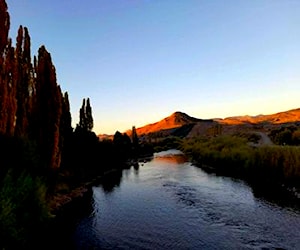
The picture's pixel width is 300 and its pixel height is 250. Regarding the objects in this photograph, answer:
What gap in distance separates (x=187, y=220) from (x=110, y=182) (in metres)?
26.4

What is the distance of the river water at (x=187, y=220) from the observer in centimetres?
2349

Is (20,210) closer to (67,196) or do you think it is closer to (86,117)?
(67,196)

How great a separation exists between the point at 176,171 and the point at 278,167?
890 inches

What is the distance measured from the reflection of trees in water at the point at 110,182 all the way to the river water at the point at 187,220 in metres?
0.90

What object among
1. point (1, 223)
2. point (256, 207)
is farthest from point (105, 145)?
point (1, 223)

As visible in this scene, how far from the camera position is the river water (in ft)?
77.1

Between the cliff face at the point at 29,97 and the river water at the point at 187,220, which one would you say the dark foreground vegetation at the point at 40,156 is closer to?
the cliff face at the point at 29,97

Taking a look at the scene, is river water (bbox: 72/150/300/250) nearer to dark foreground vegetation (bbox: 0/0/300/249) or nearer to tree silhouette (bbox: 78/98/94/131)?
dark foreground vegetation (bbox: 0/0/300/249)

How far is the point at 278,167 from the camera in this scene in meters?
45.3

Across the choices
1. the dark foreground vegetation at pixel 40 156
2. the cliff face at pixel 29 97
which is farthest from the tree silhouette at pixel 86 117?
the cliff face at pixel 29 97

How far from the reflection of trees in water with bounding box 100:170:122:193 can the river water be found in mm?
899

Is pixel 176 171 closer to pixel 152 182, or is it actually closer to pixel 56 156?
pixel 152 182

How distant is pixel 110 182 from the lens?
177 ft

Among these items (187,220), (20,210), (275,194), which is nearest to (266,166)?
(275,194)
